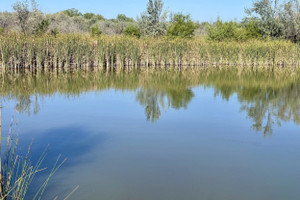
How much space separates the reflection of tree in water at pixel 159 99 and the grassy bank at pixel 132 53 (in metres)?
8.61

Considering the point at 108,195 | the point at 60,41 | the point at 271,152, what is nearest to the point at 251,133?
the point at 271,152

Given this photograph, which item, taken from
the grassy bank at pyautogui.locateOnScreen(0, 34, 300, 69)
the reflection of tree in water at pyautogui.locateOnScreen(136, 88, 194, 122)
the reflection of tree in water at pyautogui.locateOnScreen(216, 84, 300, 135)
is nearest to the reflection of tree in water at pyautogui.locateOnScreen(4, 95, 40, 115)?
the reflection of tree in water at pyautogui.locateOnScreen(136, 88, 194, 122)

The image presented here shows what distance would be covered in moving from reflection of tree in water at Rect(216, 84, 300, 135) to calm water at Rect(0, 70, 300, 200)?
0.02 metres

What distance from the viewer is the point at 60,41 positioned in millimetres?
18672

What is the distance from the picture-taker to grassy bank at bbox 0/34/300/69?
58.7ft

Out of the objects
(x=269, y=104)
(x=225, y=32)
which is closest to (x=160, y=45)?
(x=225, y=32)

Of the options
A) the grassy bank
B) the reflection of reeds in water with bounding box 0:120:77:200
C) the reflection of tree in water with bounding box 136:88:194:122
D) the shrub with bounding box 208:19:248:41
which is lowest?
the reflection of reeds in water with bounding box 0:120:77:200

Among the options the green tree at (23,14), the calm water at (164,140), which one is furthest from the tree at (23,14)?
the calm water at (164,140)

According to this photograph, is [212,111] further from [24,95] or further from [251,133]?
[24,95]

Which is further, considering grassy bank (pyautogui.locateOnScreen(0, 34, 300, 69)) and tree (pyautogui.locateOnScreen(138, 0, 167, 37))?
tree (pyautogui.locateOnScreen(138, 0, 167, 37))

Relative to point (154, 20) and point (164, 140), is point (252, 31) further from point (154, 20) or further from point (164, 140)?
point (164, 140)

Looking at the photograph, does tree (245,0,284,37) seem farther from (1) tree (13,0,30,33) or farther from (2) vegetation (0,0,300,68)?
(1) tree (13,0,30,33)

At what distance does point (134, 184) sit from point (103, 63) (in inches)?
685

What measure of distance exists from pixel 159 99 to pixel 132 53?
37.9 feet
